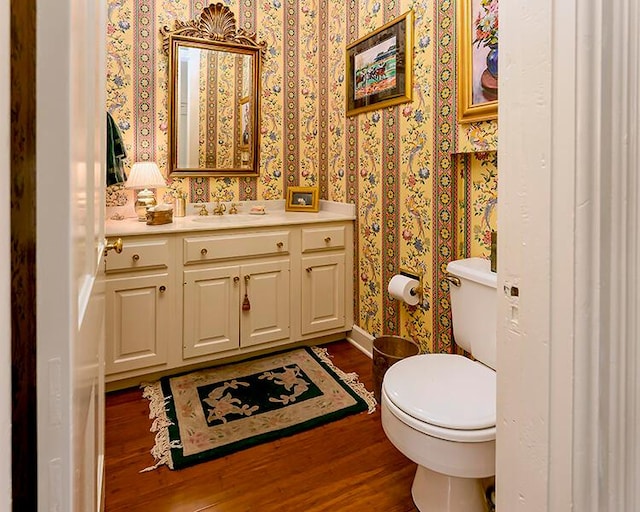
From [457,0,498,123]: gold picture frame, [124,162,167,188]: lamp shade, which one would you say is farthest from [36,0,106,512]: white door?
[124,162,167,188]: lamp shade

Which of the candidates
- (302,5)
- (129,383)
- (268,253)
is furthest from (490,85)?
(129,383)

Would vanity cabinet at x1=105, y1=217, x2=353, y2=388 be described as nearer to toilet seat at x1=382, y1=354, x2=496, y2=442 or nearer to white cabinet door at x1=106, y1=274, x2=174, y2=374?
white cabinet door at x1=106, y1=274, x2=174, y2=374

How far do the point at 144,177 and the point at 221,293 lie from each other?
2.60 ft

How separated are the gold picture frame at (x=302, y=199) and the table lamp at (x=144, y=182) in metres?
0.85

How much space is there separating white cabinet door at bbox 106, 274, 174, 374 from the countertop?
0.83ft

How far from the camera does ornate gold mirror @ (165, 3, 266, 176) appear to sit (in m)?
2.68

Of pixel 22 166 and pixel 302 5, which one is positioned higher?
pixel 302 5

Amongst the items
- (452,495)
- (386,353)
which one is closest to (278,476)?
(452,495)

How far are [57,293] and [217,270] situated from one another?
199 cm

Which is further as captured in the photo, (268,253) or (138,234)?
(268,253)

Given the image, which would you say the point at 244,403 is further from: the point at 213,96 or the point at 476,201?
the point at 213,96

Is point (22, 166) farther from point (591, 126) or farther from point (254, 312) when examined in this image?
point (254, 312)

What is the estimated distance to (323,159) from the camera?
10.3 ft

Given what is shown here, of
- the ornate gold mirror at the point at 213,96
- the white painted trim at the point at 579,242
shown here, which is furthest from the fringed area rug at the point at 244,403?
the white painted trim at the point at 579,242
